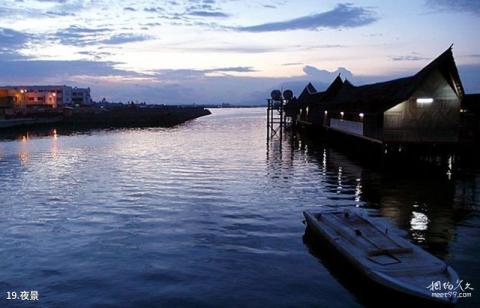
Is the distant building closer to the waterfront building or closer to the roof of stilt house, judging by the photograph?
the roof of stilt house

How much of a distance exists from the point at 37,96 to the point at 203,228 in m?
144

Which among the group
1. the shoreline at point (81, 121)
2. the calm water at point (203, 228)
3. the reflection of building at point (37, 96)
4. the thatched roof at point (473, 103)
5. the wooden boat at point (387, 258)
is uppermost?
the reflection of building at point (37, 96)

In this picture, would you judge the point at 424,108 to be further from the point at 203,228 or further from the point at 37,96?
the point at 37,96

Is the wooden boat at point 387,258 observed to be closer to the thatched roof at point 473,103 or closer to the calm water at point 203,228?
the calm water at point 203,228

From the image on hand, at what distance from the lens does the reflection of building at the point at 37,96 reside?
11562 centimetres

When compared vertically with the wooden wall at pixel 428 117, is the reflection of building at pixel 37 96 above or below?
above

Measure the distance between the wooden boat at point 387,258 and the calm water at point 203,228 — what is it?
763mm

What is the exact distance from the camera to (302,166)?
108 ft

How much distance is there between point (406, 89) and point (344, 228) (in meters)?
22.9

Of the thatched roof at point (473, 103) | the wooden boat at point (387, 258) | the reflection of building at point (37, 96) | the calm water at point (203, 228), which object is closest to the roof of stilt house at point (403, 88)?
the calm water at point (203, 228)

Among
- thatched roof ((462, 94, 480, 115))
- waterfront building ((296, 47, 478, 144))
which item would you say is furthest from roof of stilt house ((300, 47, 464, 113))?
thatched roof ((462, 94, 480, 115))

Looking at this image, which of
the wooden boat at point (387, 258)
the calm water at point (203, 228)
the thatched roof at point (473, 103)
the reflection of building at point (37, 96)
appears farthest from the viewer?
the reflection of building at point (37, 96)

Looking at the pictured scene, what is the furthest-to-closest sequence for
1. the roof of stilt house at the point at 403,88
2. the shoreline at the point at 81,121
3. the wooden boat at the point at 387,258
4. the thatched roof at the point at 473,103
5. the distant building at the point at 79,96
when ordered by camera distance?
the distant building at the point at 79,96 → the shoreline at the point at 81,121 → the thatched roof at the point at 473,103 → the roof of stilt house at the point at 403,88 → the wooden boat at the point at 387,258

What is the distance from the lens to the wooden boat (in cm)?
941
